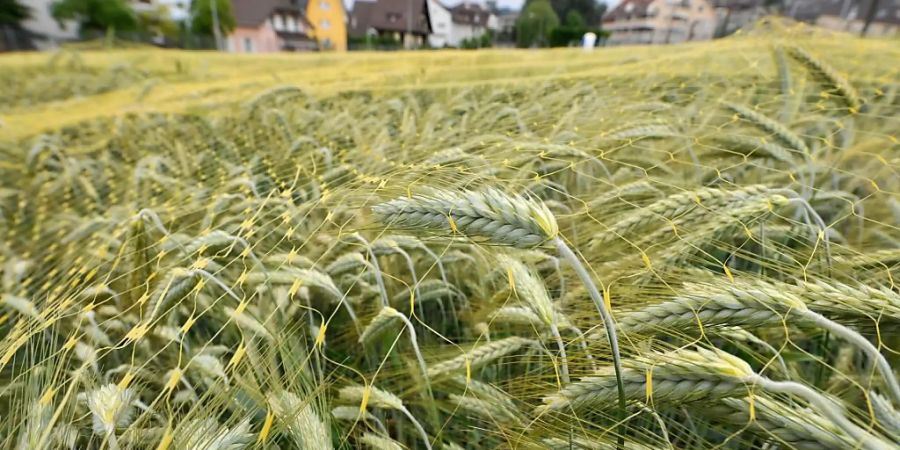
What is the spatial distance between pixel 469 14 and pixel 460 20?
2314mm

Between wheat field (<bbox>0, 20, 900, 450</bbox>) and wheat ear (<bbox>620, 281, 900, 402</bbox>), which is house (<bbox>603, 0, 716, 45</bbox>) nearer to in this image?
wheat field (<bbox>0, 20, 900, 450</bbox>)

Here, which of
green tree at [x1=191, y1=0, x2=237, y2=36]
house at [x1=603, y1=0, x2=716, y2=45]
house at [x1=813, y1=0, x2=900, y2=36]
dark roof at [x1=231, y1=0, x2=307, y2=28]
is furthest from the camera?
dark roof at [x1=231, y1=0, x2=307, y2=28]

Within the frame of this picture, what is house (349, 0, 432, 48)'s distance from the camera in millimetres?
32625

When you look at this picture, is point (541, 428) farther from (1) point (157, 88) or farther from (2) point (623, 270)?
(1) point (157, 88)

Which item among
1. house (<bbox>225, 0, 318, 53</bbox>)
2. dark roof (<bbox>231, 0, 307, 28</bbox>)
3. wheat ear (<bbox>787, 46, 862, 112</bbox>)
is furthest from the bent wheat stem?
dark roof (<bbox>231, 0, 307, 28</bbox>)

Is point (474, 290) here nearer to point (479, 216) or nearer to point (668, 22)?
point (479, 216)

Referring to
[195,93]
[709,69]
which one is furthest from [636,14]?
[195,93]

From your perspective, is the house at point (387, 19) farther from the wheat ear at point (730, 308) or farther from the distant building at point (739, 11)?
the wheat ear at point (730, 308)

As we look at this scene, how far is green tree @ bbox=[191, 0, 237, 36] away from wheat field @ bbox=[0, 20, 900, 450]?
29.7 m

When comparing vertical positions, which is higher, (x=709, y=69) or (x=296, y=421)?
(x=709, y=69)

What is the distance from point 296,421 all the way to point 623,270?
77cm

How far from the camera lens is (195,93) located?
4.30 metres

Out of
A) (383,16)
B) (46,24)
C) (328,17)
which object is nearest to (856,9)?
(383,16)

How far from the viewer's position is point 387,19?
118 ft
